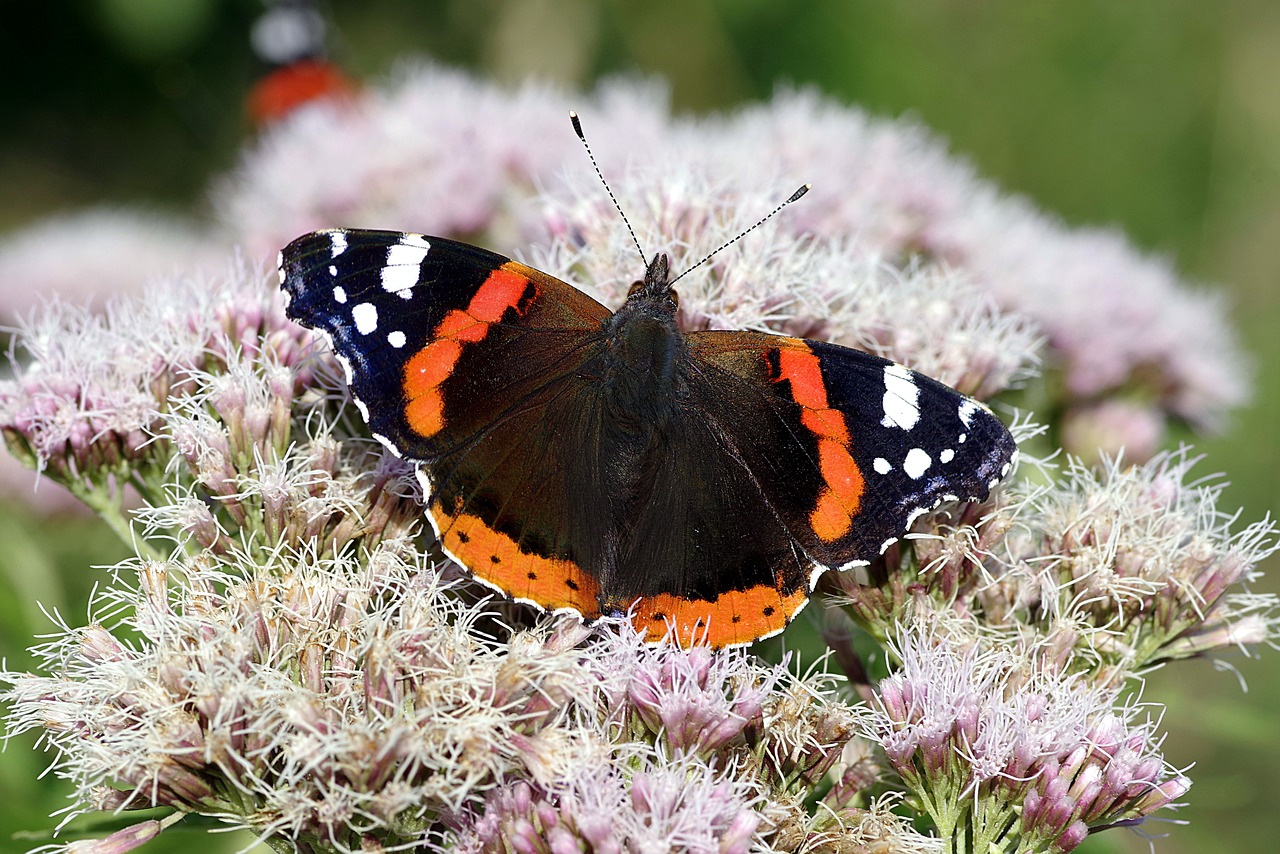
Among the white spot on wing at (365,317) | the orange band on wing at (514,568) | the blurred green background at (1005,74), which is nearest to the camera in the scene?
the orange band on wing at (514,568)

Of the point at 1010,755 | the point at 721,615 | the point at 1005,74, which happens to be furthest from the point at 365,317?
the point at 1005,74

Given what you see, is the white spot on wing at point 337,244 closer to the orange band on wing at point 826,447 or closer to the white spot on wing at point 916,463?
the orange band on wing at point 826,447

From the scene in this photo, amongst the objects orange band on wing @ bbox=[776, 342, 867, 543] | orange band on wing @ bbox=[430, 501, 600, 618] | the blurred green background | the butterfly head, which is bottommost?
orange band on wing @ bbox=[430, 501, 600, 618]

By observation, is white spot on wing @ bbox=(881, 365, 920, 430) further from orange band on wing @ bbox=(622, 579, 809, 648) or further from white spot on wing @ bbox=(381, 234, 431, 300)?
white spot on wing @ bbox=(381, 234, 431, 300)

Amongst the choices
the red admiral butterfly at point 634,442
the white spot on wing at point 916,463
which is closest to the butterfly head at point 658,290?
the red admiral butterfly at point 634,442

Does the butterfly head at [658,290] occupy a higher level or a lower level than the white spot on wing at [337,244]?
higher

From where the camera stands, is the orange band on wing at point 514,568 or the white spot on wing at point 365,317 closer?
the orange band on wing at point 514,568

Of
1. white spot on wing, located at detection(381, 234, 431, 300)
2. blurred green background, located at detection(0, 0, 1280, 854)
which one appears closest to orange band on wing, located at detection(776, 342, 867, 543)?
white spot on wing, located at detection(381, 234, 431, 300)
